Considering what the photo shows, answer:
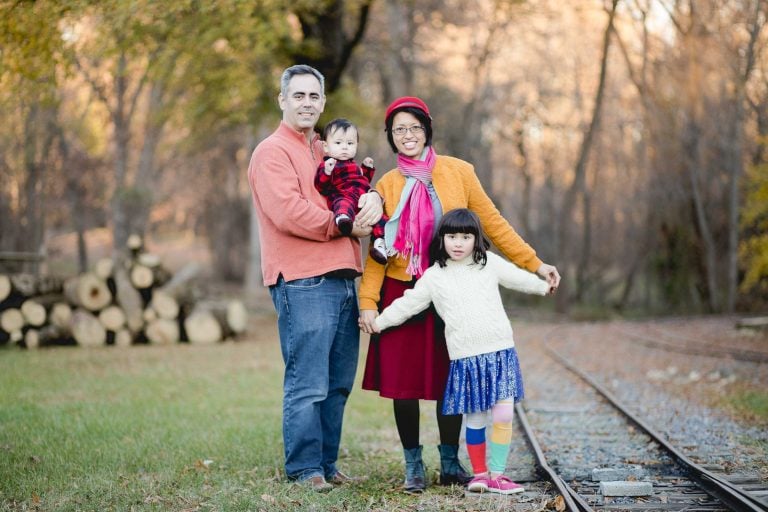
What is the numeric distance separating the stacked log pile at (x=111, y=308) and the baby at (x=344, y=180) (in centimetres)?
866

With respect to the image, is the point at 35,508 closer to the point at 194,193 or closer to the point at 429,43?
the point at 429,43

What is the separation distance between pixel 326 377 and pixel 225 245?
26.6 meters

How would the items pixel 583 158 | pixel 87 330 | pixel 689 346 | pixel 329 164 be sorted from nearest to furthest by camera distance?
1. pixel 329 164
2. pixel 87 330
3. pixel 689 346
4. pixel 583 158

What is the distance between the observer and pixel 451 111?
26.8m

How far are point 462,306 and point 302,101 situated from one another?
4.55 ft

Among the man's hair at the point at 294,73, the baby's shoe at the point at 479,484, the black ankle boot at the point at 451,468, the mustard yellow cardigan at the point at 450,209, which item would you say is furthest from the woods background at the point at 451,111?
the baby's shoe at the point at 479,484

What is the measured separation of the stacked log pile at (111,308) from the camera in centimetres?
1189

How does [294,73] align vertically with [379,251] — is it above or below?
above

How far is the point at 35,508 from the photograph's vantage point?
4.21 m

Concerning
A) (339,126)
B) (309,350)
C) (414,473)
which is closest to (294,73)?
(339,126)

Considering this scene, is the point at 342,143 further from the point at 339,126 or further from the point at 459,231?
the point at 459,231

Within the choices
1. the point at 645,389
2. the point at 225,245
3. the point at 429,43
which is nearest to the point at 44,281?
A: the point at 645,389

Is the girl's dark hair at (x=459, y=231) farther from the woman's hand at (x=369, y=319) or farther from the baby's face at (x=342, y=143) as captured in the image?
the baby's face at (x=342, y=143)

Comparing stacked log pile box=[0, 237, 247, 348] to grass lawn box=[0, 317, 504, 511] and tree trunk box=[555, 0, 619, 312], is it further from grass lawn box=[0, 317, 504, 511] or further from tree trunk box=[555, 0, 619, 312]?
tree trunk box=[555, 0, 619, 312]
